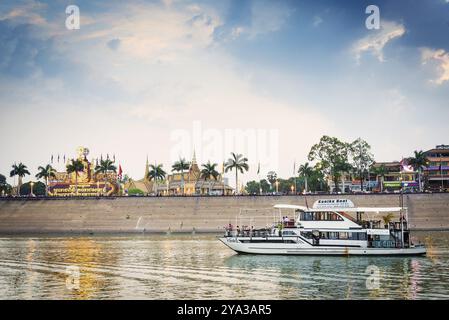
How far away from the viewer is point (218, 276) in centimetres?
4241

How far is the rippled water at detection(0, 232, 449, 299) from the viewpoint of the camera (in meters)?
34.3

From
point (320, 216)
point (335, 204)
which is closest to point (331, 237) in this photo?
point (320, 216)

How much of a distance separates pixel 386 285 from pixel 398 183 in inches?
6445

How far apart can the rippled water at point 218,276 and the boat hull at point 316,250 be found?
155cm

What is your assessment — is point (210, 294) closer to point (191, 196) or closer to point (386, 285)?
point (386, 285)

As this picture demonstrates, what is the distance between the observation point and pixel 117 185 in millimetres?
190625

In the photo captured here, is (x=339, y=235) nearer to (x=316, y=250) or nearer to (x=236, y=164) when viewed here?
(x=316, y=250)

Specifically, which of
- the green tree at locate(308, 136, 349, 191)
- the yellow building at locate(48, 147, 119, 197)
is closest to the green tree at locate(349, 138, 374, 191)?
the green tree at locate(308, 136, 349, 191)

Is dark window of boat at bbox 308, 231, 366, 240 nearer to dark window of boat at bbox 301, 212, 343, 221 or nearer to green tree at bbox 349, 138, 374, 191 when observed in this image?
dark window of boat at bbox 301, 212, 343, 221

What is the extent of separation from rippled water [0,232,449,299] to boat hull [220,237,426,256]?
61.1 inches

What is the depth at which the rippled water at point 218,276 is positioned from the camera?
34312mm

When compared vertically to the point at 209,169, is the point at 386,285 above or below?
below
